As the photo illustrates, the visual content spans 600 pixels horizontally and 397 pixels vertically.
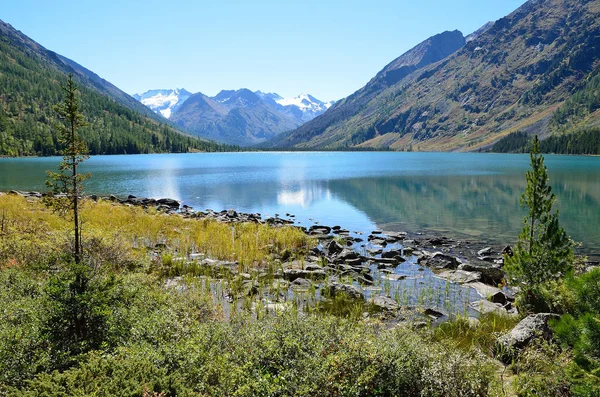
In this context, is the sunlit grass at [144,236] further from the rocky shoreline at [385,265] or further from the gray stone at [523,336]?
the gray stone at [523,336]

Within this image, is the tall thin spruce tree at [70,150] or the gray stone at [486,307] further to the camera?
the gray stone at [486,307]

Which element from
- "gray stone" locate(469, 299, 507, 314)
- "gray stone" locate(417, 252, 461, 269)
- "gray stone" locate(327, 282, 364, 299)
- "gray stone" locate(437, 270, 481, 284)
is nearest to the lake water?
"gray stone" locate(417, 252, 461, 269)

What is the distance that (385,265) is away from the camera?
88.3ft

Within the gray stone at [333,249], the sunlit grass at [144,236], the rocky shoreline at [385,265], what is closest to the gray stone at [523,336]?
the rocky shoreline at [385,265]

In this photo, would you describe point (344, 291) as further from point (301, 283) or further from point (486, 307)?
point (486, 307)

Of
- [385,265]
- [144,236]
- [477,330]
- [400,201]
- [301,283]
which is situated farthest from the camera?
[400,201]

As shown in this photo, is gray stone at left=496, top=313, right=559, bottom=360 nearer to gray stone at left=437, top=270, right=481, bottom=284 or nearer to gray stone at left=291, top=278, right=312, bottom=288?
gray stone at left=291, top=278, right=312, bottom=288

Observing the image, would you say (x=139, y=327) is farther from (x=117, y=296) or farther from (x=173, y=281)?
(x=173, y=281)

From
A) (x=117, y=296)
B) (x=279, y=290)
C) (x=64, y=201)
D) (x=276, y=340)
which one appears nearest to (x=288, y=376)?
(x=276, y=340)

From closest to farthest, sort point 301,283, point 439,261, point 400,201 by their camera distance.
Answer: point 301,283 < point 439,261 < point 400,201

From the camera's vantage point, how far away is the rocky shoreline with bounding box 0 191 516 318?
753 inches

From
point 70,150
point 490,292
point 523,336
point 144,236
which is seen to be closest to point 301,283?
point 490,292

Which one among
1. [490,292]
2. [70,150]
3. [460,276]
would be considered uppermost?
[70,150]

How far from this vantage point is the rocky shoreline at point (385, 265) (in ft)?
62.7
